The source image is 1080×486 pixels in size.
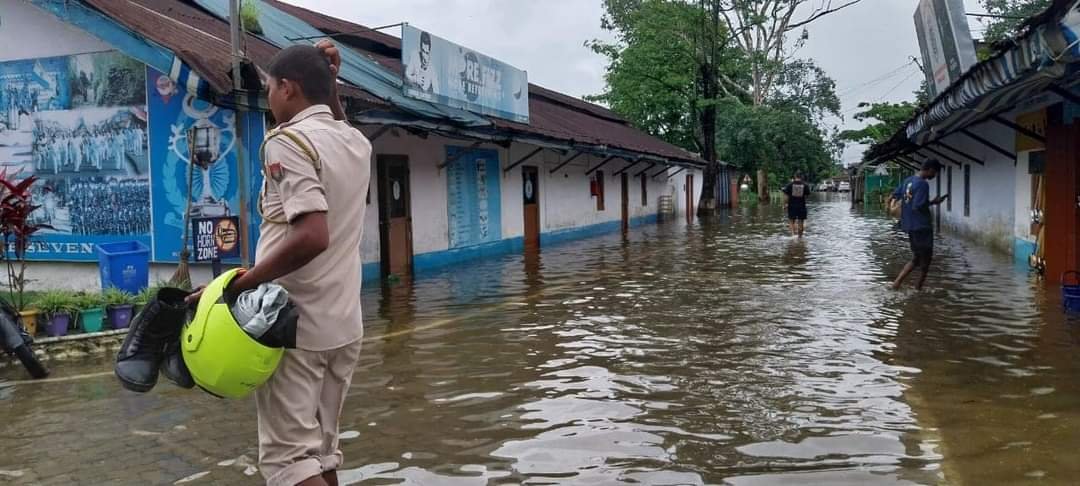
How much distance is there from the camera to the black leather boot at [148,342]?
2.87 m

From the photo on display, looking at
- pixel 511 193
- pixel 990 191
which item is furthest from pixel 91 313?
pixel 990 191

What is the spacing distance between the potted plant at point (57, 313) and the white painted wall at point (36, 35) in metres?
4.23

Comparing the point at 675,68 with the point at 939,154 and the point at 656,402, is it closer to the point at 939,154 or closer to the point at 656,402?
the point at 939,154

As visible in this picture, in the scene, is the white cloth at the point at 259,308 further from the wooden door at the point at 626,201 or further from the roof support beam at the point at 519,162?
the wooden door at the point at 626,201

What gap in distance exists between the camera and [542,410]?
555 cm

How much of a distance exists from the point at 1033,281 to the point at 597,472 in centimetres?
920

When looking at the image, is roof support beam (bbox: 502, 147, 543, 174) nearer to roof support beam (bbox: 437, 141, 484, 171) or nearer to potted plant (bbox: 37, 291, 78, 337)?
roof support beam (bbox: 437, 141, 484, 171)

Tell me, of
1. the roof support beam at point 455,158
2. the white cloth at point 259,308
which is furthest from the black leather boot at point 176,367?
the roof support beam at point 455,158

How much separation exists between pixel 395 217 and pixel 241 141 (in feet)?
13.9

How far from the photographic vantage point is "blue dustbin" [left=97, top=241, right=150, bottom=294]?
9.30 m

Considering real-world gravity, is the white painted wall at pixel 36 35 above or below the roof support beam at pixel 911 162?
above

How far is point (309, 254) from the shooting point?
8.32 feet

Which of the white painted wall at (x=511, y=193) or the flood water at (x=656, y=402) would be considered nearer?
the flood water at (x=656, y=402)

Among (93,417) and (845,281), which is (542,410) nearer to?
(93,417)
